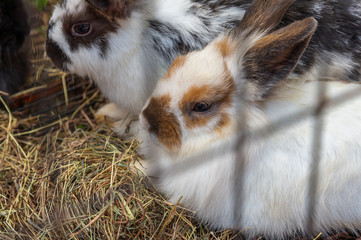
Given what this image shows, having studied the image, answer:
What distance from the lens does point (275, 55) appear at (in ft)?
5.01

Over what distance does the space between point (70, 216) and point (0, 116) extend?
0.91 metres

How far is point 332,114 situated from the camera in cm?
169

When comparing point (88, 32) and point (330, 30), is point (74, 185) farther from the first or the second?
point (330, 30)

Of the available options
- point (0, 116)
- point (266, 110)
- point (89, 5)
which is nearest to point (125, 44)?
point (89, 5)

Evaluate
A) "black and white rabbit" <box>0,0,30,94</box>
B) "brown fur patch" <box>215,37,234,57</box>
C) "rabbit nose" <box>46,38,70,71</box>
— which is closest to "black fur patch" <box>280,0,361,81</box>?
"brown fur patch" <box>215,37,234,57</box>

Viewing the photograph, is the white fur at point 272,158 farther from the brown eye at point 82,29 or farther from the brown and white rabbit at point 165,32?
the brown eye at point 82,29

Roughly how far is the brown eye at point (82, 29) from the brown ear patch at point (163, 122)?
502mm

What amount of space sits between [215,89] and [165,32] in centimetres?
50

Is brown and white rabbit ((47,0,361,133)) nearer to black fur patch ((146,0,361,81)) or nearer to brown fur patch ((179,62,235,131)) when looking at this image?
black fur patch ((146,0,361,81))

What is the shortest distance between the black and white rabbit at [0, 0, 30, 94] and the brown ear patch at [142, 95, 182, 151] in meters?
1.18

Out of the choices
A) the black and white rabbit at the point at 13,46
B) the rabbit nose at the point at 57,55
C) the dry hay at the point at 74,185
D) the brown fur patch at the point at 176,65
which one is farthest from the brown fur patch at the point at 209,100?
the black and white rabbit at the point at 13,46

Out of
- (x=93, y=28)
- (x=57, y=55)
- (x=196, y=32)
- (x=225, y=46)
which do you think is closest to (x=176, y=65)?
(x=225, y=46)

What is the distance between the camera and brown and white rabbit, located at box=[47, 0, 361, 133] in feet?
6.37

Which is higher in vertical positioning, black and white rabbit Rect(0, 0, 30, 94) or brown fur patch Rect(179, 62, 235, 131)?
brown fur patch Rect(179, 62, 235, 131)
